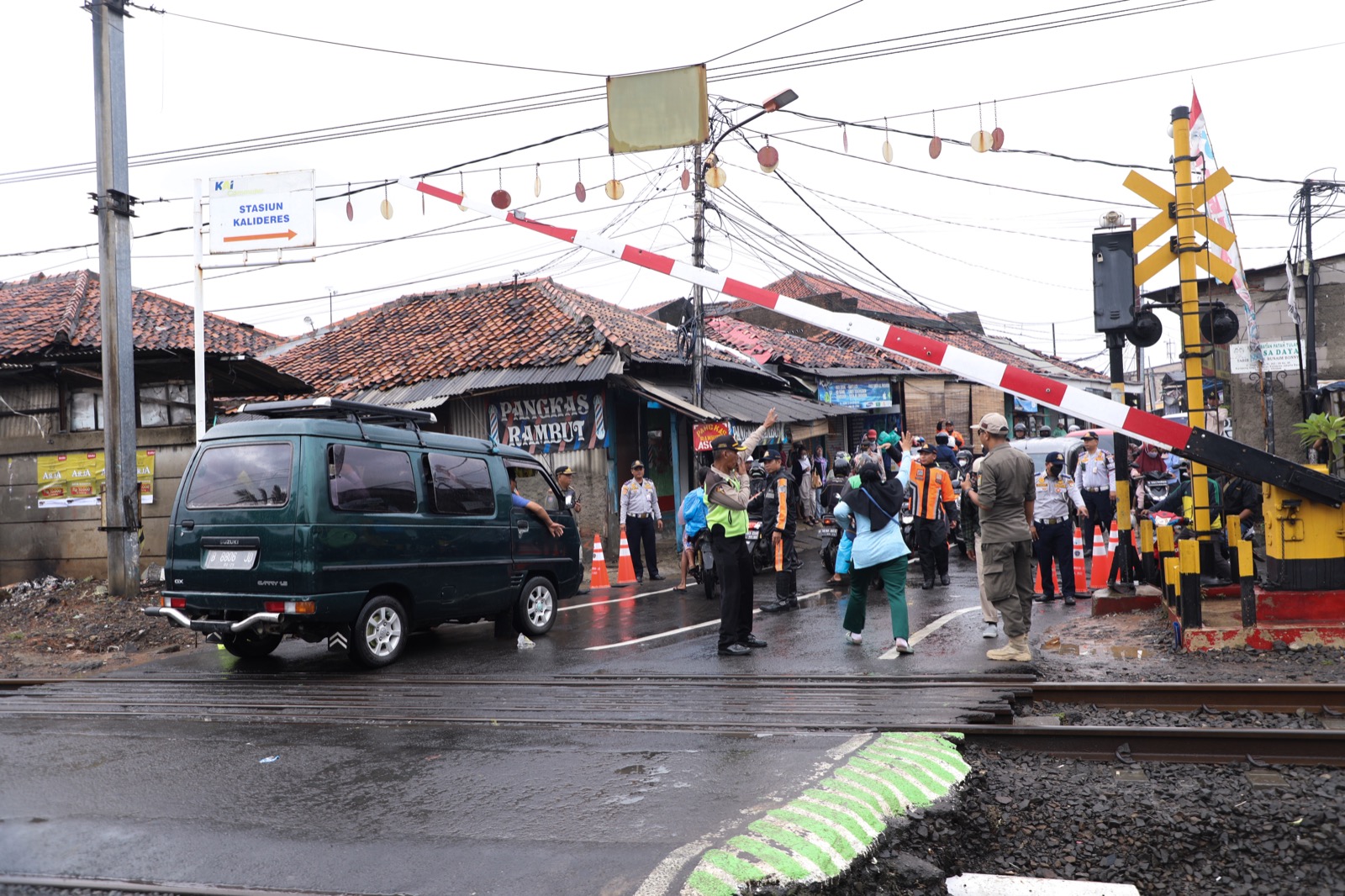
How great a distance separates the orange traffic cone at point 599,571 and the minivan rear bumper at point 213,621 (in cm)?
764

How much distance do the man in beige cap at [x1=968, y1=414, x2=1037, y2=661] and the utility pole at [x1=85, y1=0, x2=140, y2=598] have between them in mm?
10079

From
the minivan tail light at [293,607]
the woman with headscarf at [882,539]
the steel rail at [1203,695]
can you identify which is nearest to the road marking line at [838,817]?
the steel rail at [1203,695]

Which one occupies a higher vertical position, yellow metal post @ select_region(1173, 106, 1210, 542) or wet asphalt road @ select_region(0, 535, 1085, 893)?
yellow metal post @ select_region(1173, 106, 1210, 542)

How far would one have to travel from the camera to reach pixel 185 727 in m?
6.57

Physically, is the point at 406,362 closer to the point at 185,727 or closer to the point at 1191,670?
the point at 185,727

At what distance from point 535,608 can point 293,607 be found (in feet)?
9.90

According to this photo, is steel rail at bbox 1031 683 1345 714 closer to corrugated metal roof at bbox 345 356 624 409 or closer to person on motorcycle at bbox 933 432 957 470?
person on motorcycle at bbox 933 432 957 470

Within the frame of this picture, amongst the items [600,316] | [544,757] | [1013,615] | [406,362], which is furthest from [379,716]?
[600,316]

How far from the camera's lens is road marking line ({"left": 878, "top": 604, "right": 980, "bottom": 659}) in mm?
8242

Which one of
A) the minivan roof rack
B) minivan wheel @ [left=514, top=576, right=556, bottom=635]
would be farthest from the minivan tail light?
minivan wheel @ [left=514, top=576, right=556, bottom=635]

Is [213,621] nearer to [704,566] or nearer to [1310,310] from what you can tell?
[704,566]

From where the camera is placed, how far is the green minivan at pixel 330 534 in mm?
7867

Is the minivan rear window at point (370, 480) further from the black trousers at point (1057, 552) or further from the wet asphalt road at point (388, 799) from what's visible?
the black trousers at point (1057, 552)

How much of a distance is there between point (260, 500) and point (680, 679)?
12.2ft
